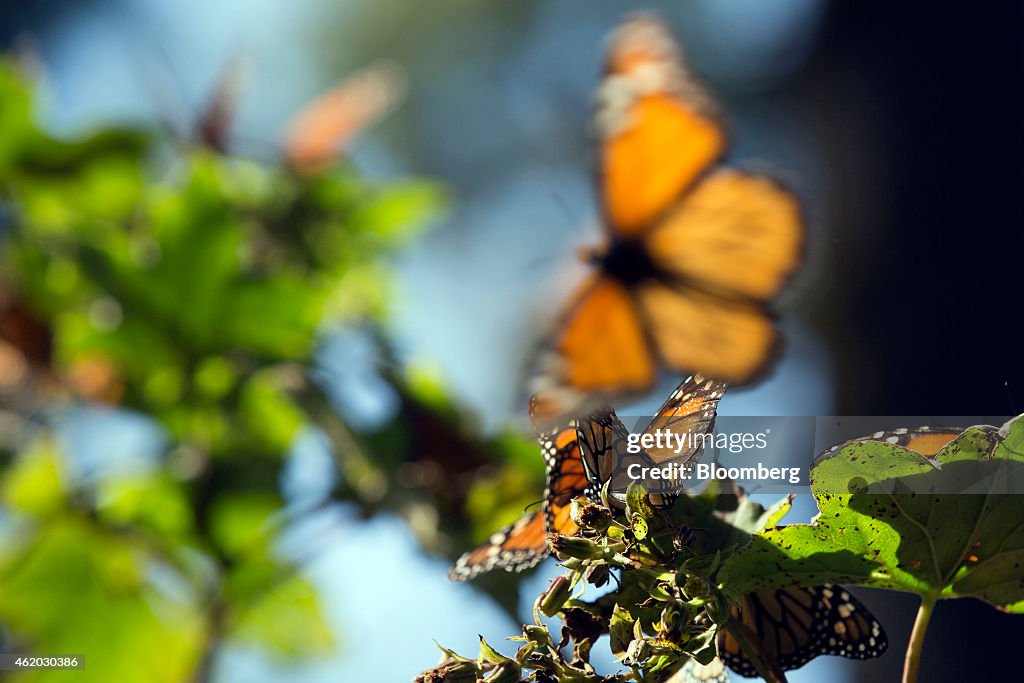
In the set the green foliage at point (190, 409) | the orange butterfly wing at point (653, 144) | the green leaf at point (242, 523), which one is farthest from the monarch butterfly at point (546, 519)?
the orange butterfly wing at point (653, 144)

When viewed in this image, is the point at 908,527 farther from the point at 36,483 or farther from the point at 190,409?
the point at 36,483

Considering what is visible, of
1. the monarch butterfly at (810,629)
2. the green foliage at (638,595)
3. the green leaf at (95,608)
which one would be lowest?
the green leaf at (95,608)

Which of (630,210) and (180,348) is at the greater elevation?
(630,210)

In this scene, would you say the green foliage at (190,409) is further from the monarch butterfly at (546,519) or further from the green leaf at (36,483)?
the monarch butterfly at (546,519)

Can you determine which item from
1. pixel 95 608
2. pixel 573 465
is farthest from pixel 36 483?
pixel 573 465

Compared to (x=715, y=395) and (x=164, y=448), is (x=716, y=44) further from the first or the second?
(x=715, y=395)

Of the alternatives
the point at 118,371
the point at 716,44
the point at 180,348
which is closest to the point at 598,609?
the point at 180,348

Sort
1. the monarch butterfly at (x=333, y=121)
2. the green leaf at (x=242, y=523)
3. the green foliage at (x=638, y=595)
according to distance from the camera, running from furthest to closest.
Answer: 1. the monarch butterfly at (x=333, y=121)
2. the green leaf at (x=242, y=523)
3. the green foliage at (x=638, y=595)
